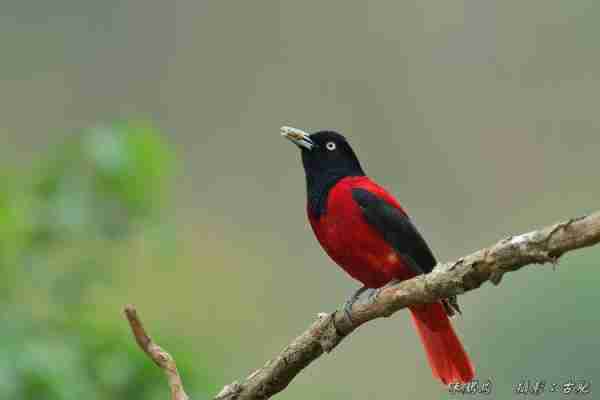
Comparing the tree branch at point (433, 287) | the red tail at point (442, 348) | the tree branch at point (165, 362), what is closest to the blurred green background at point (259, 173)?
the red tail at point (442, 348)

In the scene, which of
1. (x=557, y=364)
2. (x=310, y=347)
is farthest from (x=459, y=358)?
(x=310, y=347)

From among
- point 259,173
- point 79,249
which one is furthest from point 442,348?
point 259,173

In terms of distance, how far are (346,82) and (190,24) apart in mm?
2179

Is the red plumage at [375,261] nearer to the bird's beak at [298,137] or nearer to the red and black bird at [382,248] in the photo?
the red and black bird at [382,248]

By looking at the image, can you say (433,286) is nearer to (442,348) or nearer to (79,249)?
(442,348)

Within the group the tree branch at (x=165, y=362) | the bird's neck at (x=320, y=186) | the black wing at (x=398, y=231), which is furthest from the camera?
the bird's neck at (x=320, y=186)

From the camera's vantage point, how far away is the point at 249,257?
31.4 ft

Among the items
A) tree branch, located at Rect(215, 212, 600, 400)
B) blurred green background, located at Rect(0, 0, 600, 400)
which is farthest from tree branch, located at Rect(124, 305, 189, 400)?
blurred green background, located at Rect(0, 0, 600, 400)

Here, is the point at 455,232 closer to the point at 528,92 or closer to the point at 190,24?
the point at 528,92

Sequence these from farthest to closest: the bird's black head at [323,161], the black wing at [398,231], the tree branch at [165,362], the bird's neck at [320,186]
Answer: the bird's black head at [323,161], the bird's neck at [320,186], the black wing at [398,231], the tree branch at [165,362]

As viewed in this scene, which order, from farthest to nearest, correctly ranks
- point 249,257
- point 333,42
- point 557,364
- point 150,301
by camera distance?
point 333,42, point 249,257, point 150,301, point 557,364

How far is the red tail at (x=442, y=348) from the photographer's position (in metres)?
4.52

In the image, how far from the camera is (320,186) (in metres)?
4.80

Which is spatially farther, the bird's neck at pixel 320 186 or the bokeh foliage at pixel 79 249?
the bird's neck at pixel 320 186
